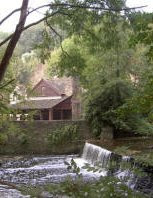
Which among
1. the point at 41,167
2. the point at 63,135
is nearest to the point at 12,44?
the point at 41,167

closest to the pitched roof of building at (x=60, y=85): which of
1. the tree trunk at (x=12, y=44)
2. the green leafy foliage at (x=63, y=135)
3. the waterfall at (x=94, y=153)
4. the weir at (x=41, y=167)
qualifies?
the green leafy foliage at (x=63, y=135)

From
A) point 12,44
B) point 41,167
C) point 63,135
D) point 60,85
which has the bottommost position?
point 41,167

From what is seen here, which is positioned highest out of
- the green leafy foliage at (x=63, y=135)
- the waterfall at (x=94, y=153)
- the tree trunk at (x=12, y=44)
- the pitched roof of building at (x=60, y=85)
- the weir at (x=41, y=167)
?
the pitched roof of building at (x=60, y=85)

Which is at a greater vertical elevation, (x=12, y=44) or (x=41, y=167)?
(x=12, y=44)

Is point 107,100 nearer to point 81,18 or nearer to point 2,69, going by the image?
point 81,18

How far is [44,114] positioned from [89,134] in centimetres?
1282

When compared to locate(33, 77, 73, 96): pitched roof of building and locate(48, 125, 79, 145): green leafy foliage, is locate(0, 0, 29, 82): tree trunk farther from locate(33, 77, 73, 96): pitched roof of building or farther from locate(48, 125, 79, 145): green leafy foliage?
locate(33, 77, 73, 96): pitched roof of building

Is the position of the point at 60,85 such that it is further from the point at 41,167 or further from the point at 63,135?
the point at 41,167

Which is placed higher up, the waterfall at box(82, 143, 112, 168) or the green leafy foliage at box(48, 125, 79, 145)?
the green leafy foliage at box(48, 125, 79, 145)

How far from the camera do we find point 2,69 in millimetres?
4059

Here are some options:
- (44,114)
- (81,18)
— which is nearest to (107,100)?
(44,114)

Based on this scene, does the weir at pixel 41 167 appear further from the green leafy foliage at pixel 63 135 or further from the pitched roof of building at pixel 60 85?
the pitched roof of building at pixel 60 85

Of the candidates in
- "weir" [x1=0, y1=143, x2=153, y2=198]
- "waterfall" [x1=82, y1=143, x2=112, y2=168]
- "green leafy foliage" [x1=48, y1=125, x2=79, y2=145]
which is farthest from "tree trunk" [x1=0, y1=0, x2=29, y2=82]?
"green leafy foliage" [x1=48, y1=125, x2=79, y2=145]

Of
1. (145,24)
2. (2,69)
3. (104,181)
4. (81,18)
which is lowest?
(104,181)
